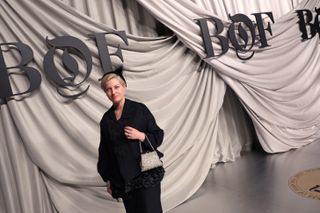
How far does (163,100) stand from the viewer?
2.88m

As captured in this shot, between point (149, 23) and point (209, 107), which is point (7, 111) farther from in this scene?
point (209, 107)

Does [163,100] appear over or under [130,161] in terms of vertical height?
over

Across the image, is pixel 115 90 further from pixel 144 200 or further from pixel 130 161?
pixel 144 200

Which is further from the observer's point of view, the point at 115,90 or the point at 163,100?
the point at 163,100

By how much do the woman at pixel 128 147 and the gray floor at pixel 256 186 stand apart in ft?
3.21

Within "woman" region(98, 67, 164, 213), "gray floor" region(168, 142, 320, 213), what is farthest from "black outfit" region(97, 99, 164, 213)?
"gray floor" region(168, 142, 320, 213)

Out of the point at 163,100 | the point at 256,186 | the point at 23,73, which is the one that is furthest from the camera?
the point at 163,100

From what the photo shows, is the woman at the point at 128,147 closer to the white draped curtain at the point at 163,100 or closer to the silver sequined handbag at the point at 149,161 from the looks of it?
the silver sequined handbag at the point at 149,161

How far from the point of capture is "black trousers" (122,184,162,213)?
5.49 ft

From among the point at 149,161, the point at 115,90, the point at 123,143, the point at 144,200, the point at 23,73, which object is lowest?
the point at 144,200

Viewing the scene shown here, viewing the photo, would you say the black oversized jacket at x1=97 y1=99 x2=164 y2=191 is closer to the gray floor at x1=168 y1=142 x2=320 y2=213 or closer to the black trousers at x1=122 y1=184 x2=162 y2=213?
the black trousers at x1=122 y1=184 x2=162 y2=213

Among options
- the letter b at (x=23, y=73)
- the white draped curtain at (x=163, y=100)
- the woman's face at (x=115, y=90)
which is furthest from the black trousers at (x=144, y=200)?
the letter b at (x=23, y=73)

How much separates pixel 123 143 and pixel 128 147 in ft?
0.10

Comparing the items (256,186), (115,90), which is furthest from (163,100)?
(115,90)
